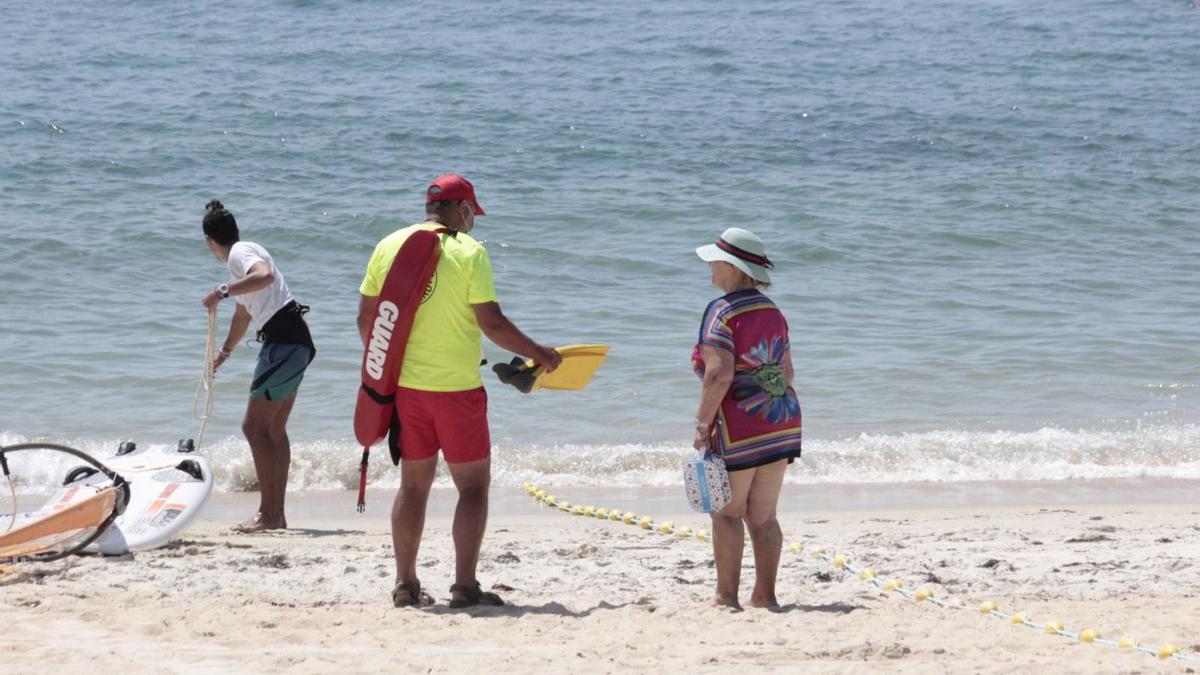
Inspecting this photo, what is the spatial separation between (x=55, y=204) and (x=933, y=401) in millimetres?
10353

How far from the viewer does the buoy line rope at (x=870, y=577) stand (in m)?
4.43

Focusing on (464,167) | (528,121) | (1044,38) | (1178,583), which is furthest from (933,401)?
(1044,38)

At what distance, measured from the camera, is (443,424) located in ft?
15.8

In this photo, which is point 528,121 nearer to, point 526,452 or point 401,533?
point 526,452

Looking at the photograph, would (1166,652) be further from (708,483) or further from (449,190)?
(449,190)

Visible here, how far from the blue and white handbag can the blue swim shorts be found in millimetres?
2357

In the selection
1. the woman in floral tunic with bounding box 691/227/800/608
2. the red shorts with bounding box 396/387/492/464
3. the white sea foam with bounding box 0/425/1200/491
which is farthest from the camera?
the white sea foam with bounding box 0/425/1200/491

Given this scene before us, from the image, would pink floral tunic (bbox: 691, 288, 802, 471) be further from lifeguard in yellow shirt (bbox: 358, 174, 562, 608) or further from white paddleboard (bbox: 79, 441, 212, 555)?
white paddleboard (bbox: 79, 441, 212, 555)

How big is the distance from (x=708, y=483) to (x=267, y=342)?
259 cm

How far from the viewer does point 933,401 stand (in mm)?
9719

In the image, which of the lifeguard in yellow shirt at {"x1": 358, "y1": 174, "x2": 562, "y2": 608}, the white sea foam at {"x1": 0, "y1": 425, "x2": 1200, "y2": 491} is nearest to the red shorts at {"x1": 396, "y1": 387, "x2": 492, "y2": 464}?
the lifeguard in yellow shirt at {"x1": 358, "y1": 174, "x2": 562, "y2": 608}

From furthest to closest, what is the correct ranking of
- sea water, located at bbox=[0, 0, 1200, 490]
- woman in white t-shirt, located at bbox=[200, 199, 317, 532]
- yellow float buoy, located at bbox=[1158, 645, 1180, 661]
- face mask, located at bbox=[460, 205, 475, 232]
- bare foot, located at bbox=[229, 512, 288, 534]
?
1. sea water, located at bbox=[0, 0, 1200, 490]
2. bare foot, located at bbox=[229, 512, 288, 534]
3. woman in white t-shirt, located at bbox=[200, 199, 317, 532]
4. face mask, located at bbox=[460, 205, 475, 232]
5. yellow float buoy, located at bbox=[1158, 645, 1180, 661]

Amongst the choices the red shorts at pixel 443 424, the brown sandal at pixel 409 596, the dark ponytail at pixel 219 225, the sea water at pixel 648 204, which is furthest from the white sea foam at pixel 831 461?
the red shorts at pixel 443 424

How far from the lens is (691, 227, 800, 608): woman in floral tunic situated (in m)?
4.68
